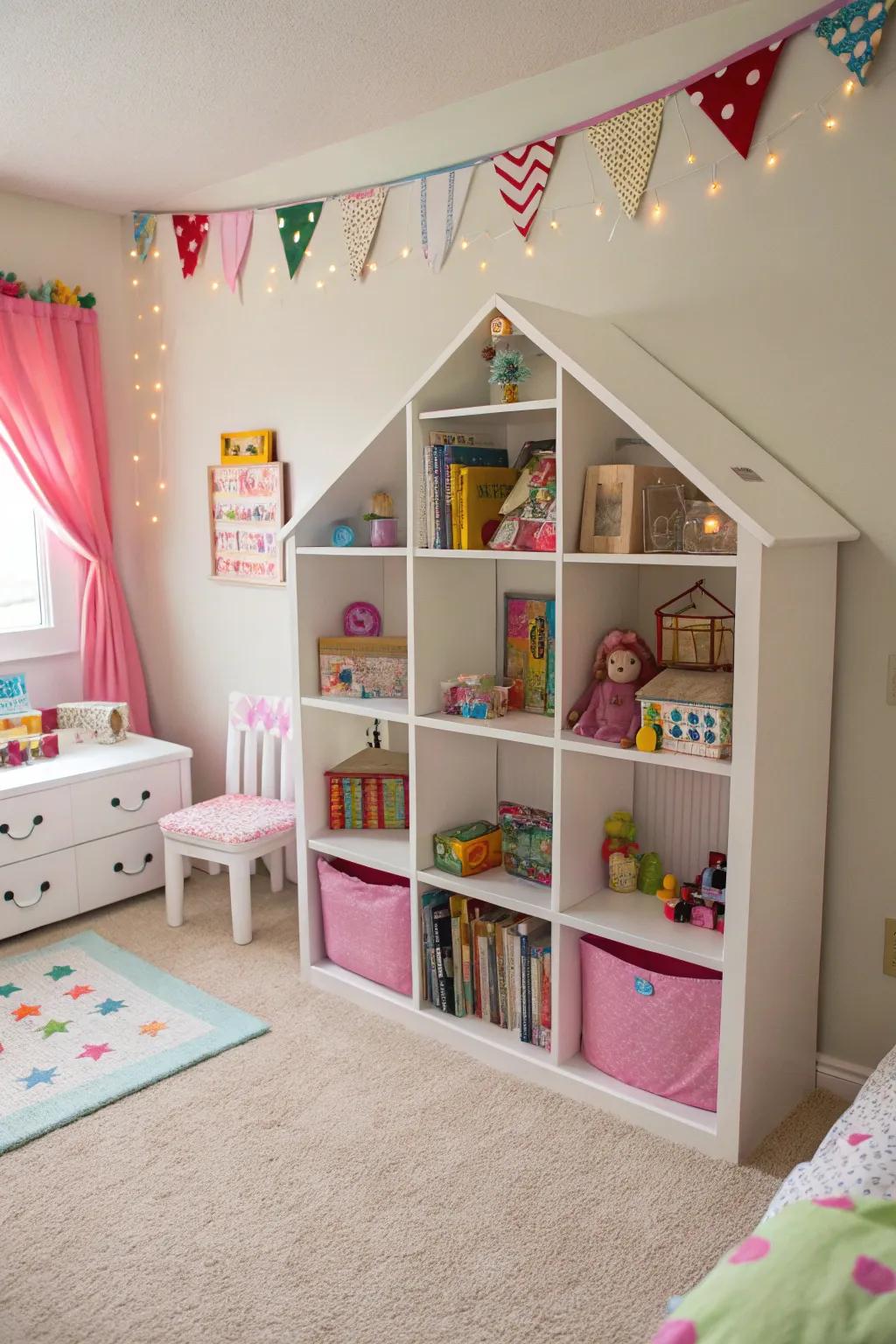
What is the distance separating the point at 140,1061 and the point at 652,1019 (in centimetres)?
124

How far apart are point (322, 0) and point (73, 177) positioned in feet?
5.08

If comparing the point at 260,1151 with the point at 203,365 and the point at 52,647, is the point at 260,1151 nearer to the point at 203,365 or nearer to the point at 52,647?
the point at 52,647

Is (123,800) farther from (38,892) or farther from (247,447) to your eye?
(247,447)

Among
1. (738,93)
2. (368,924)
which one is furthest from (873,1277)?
(738,93)

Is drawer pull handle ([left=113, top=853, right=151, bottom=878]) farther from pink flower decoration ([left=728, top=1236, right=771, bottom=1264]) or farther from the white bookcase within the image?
pink flower decoration ([left=728, top=1236, right=771, bottom=1264])

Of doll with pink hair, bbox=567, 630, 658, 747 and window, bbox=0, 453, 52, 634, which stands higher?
window, bbox=0, 453, 52, 634

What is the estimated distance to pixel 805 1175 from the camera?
1.44m

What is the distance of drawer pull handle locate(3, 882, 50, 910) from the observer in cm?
316

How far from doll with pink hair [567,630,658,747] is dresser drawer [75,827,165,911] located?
70.9 inches

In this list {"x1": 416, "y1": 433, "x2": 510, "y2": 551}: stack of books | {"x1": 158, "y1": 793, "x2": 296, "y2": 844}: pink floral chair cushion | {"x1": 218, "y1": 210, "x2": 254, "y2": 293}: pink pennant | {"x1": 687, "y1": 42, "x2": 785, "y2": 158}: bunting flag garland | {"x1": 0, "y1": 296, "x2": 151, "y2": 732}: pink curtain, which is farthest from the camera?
{"x1": 0, "y1": 296, "x2": 151, "y2": 732}: pink curtain

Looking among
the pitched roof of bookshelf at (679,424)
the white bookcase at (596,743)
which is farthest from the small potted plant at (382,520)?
the pitched roof of bookshelf at (679,424)


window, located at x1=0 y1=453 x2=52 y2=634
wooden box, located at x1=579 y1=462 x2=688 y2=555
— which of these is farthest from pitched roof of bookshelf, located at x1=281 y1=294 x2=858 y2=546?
window, located at x1=0 y1=453 x2=52 y2=634

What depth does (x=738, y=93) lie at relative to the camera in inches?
86.6

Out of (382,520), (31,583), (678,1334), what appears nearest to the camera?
(678,1334)
